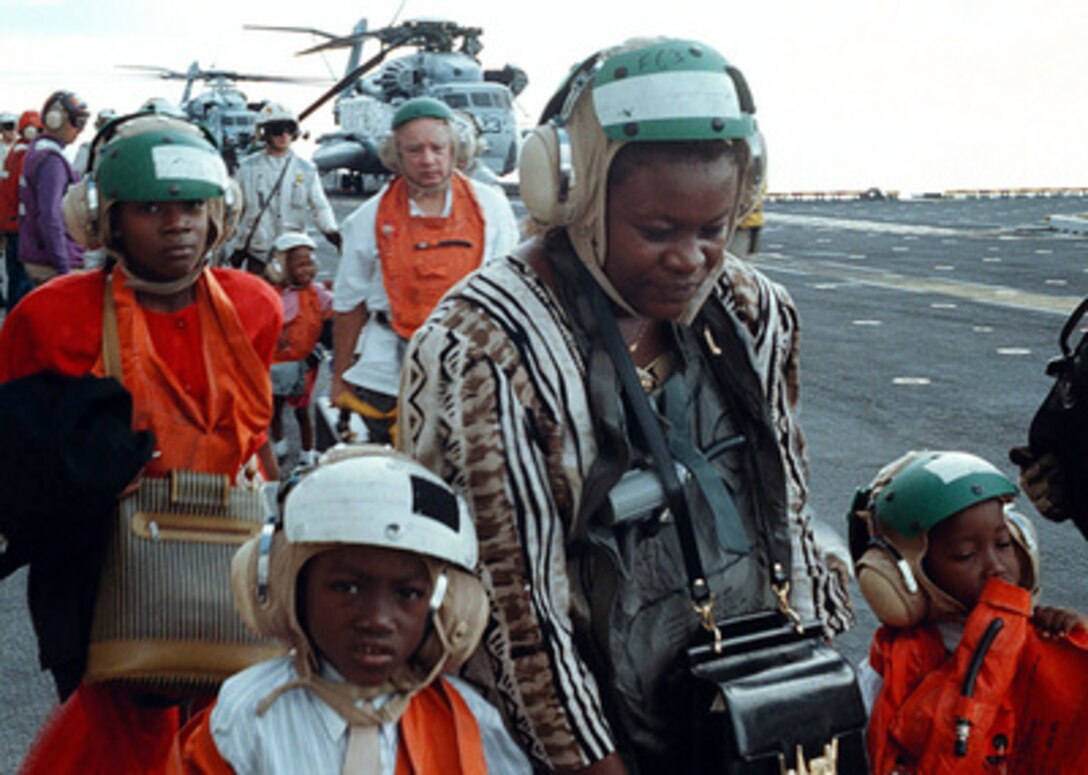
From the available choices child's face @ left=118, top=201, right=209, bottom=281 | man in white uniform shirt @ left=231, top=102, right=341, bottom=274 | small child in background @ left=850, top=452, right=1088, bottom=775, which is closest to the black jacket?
child's face @ left=118, top=201, right=209, bottom=281

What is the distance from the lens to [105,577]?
3383 mm

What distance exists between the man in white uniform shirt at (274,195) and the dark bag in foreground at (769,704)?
27.1ft

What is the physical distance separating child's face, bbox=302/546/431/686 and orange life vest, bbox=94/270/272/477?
124 centimetres

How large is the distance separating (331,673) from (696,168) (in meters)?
1.06

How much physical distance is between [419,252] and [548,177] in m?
3.74

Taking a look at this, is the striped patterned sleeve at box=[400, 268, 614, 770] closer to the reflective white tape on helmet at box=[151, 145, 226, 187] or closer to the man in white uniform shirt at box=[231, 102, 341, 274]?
the reflective white tape on helmet at box=[151, 145, 226, 187]

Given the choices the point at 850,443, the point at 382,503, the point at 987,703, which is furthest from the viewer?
the point at 850,443

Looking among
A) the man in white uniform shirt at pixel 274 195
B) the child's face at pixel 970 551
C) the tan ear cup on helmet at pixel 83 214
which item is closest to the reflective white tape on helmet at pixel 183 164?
the tan ear cup on helmet at pixel 83 214

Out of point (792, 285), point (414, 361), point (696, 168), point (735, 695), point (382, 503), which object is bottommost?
point (792, 285)

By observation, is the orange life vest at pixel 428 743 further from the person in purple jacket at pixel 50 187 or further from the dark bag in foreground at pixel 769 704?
the person in purple jacket at pixel 50 187

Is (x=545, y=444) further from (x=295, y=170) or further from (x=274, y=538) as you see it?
(x=295, y=170)

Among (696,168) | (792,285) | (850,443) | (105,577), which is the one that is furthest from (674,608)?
(792,285)

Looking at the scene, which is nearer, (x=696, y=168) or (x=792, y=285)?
(x=696, y=168)

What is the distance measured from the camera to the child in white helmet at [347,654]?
7.99 feet
